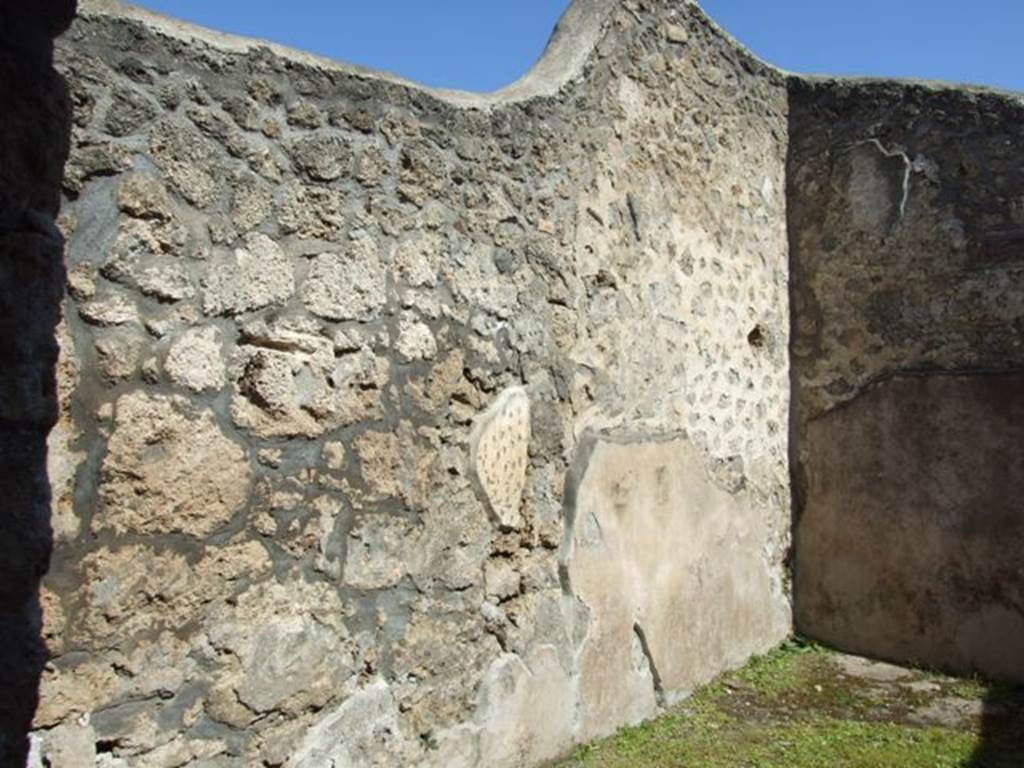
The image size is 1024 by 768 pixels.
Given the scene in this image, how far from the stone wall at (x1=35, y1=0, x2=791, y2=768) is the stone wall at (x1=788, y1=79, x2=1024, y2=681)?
0.90 metres

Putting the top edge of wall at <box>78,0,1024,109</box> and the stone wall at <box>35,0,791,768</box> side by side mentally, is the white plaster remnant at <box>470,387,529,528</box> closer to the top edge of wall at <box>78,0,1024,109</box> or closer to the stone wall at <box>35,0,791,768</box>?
the stone wall at <box>35,0,791,768</box>

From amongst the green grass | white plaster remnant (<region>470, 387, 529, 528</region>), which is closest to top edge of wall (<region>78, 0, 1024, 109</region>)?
white plaster remnant (<region>470, 387, 529, 528</region>)

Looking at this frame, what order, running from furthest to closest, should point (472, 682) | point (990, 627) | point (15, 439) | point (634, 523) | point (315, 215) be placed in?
point (990, 627), point (634, 523), point (472, 682), point (315, 215), point (15, 439)

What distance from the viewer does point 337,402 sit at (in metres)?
2.71

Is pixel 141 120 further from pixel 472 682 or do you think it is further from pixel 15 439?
pixel 472 682

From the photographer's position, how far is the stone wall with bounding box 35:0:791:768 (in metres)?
2.24

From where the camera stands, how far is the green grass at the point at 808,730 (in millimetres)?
3506

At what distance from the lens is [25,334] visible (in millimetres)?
1112

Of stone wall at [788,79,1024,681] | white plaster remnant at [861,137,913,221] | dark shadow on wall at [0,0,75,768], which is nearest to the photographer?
dark shadow on wall at [0,0,75,768]

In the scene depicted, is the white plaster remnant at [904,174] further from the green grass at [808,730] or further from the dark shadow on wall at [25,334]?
the dark shadow on wall at [25,334]

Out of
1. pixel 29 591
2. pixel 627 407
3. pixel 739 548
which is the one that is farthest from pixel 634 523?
pixel 29 591

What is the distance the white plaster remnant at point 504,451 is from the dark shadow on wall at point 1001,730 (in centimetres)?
186

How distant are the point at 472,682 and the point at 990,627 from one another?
2.78m

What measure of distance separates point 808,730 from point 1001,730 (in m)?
0.77
